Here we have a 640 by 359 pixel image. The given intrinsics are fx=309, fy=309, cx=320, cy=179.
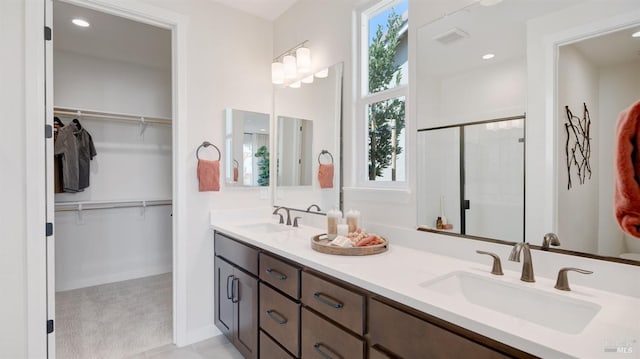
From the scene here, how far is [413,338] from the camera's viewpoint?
40.3 inches

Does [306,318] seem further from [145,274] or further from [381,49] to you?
[145,274]

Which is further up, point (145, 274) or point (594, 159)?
point (594, 159)

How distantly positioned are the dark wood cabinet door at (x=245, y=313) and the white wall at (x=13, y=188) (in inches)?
47.4

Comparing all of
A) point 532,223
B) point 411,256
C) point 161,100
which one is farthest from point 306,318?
point 161,100

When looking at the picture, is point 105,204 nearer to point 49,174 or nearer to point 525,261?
point 49,174

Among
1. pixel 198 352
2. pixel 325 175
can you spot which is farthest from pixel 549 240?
pixel 198 352

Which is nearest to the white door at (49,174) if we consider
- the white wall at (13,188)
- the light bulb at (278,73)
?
the white wall at (13,188)

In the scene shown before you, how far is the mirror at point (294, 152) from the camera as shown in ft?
8.14

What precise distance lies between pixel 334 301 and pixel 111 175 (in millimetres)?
3478

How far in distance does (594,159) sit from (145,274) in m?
4.41

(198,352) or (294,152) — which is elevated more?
(294,152)

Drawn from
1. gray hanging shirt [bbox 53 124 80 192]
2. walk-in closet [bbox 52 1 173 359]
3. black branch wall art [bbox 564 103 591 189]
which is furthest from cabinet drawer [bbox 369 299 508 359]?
gray hanging shirt [bbox 53 124 80 192]

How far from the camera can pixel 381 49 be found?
1970 mm

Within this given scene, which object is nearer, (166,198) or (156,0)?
(156,0)
